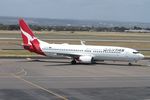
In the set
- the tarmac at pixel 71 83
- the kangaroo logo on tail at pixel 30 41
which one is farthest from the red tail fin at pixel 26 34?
the tarmac at pixel 71 83

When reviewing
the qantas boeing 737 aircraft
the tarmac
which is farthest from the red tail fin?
the tarmac

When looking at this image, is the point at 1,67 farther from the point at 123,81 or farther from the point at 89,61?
the point at 123,81

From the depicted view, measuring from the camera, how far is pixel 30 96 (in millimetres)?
34000

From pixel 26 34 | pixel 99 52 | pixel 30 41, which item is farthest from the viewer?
pixel 26 34

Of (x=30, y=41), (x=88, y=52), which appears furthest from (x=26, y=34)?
(x=88, y=52)

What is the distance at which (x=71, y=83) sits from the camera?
43.0m

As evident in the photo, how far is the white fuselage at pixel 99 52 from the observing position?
65.7 m

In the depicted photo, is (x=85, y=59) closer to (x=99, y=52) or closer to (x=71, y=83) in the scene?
(x=99, y=52)

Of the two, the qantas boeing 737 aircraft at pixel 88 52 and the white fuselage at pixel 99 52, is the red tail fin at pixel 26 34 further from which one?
the white fuselage at pixel 99 52

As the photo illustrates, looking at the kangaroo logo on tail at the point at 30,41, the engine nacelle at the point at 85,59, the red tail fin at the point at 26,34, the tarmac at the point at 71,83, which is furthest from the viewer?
the red tail fin at the point at 26,34

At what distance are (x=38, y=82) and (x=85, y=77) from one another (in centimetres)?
719

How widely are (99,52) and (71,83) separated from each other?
23.7 metres

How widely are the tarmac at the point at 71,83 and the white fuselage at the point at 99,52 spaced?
23.4 ft

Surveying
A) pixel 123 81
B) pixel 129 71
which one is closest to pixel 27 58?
pixel 129 71
